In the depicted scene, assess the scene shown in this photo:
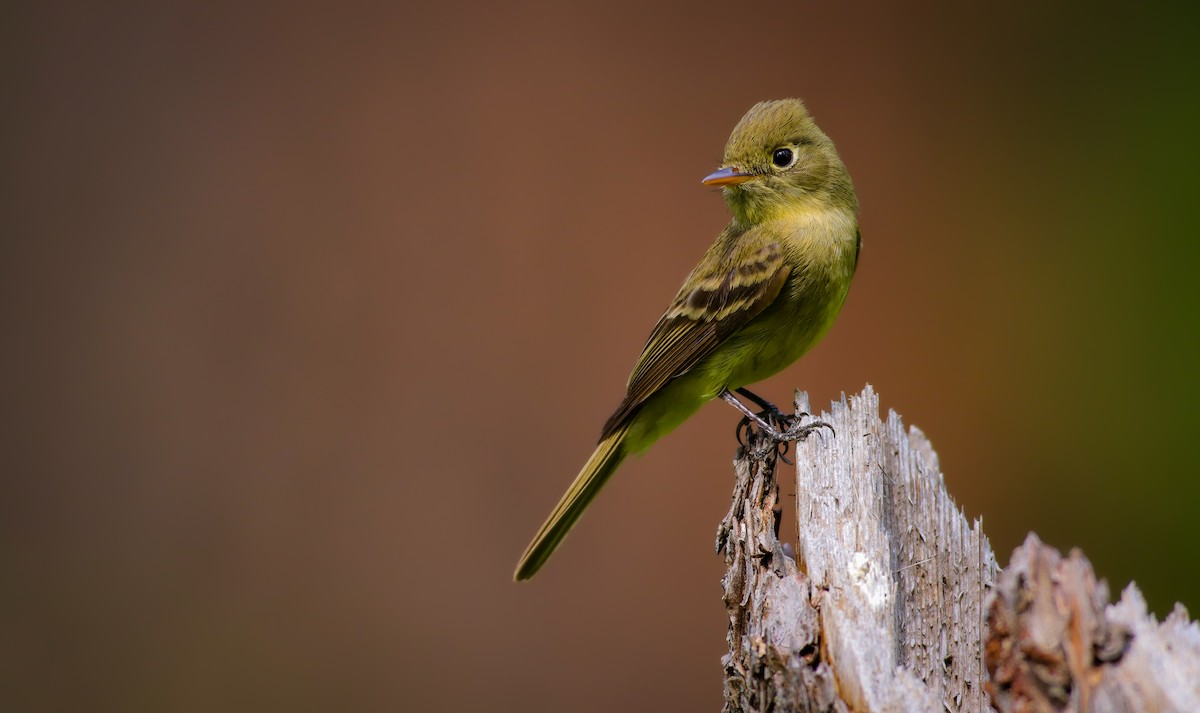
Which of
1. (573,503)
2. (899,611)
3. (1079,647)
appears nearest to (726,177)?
(573,503)

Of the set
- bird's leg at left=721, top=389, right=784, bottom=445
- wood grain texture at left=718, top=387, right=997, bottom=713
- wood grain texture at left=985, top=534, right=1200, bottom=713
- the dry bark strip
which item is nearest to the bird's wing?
bird's leg at left=721, top=389, right=784, bottom=445

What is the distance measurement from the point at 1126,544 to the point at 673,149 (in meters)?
3.74

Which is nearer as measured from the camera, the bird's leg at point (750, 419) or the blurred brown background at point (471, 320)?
the bird's leg at point (750, 419)

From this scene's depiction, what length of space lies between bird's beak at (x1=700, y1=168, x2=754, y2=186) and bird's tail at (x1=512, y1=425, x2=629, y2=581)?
1.17 meters

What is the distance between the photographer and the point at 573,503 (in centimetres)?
478

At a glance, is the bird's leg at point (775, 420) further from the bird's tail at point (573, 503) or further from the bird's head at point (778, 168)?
the bird's head at point (778, 168)

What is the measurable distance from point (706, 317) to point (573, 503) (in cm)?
102

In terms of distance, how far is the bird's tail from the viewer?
4691 mm

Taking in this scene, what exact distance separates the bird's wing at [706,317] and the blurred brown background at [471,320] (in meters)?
1.70

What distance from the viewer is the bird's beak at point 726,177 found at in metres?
4.79

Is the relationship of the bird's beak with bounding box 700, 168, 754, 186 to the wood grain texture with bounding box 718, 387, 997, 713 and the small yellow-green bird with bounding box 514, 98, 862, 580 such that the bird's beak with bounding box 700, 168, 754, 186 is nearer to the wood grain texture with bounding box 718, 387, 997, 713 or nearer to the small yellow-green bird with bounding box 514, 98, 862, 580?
the small yellow-green bird with bounding box 514, 98, 862, 580

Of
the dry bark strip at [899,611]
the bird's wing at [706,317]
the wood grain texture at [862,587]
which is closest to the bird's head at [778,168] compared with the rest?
the bird's wing at [706,317]

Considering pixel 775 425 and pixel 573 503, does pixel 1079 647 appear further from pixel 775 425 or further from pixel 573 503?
pixel 573 503

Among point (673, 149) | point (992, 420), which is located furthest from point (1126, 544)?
point (673, 149)
